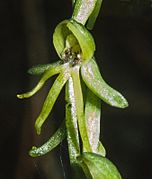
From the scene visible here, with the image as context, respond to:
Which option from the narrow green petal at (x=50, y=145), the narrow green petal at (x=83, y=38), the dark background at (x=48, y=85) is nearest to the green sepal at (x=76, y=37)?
the narrow green petal at (x=83, y=38)

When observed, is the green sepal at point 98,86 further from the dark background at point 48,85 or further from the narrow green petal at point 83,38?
the dark background at point 48,85

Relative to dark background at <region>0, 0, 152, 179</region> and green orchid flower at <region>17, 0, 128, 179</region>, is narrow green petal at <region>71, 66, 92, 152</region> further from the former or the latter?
dark background at <region>0, 0, 152, 179</region>

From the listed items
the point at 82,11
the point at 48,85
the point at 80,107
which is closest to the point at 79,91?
the point at 80,107

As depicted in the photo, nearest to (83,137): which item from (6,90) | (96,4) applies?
(96,4)

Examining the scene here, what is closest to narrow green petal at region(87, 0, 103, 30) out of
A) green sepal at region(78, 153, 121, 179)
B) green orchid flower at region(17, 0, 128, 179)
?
green orchid flower at region(17, 0, 128, 179)

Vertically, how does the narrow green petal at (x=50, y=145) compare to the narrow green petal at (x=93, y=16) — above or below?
below

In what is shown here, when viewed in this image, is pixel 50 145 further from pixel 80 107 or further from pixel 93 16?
pixel 93 16
